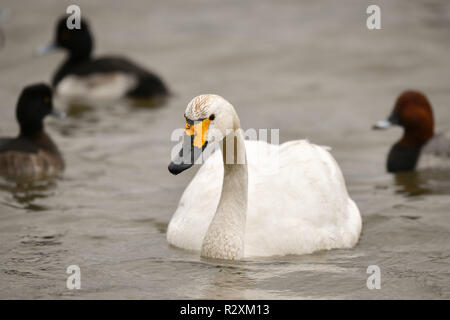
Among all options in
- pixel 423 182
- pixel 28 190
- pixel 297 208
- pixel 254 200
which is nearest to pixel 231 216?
pixel 254 200

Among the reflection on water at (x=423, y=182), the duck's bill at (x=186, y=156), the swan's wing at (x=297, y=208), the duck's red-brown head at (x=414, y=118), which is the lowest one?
the reflection on water at (x=423, y=182)

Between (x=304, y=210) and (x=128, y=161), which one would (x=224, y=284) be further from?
(x=128, y=161)

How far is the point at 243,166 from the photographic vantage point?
6660 mm

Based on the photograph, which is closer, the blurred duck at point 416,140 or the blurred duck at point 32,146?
the blurred duck at point 32,146

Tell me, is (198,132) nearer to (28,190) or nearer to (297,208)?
(297,208)

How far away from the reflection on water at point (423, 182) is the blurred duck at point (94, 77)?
5.69 meters

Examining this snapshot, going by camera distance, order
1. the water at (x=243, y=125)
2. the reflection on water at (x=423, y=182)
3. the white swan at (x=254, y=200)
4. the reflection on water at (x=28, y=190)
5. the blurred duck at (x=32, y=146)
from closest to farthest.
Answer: the white swan at (x=254, y=200)
the water at (x=243, y=125)
the reflection on water at (x=28, y=190)
the reflection on water at (x=423, y=182)
the blurred duck at (x=32, y=146)

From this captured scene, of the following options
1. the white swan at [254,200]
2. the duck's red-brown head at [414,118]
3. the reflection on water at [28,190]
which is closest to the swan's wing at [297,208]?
the white swan at [254,200]

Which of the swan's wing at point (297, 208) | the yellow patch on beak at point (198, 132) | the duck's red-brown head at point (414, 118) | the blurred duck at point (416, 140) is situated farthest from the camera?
the duck's red-brown head at point (414, 118)

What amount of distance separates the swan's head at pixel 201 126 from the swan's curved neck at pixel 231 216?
49 cm

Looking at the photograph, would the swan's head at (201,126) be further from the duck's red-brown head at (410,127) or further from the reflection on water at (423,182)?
the duck's red-brown head at (410,127)

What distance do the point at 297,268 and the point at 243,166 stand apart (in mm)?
919

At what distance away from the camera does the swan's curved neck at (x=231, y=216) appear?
6.65 metres

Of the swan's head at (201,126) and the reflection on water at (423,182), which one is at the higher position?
the swan's head at (201,126)
